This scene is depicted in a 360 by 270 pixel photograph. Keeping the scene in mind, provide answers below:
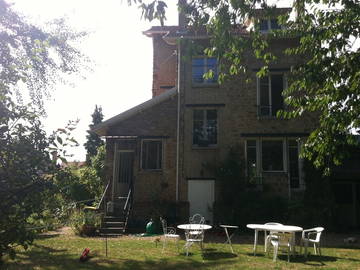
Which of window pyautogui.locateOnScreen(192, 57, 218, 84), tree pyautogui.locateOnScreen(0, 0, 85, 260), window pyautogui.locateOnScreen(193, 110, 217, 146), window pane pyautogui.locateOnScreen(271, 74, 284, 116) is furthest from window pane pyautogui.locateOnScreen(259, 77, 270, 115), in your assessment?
tree pyautogui.locateOnScreen(0, 0, 85, 260)

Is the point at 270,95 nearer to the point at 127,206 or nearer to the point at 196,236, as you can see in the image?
the point at 127,206

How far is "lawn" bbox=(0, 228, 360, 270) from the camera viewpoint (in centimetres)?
879

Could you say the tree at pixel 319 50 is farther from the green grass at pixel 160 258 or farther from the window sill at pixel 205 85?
the window sill at pixel 205 85

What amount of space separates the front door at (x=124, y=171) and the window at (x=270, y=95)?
7.51 m

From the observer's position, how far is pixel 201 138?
1812 centimetres

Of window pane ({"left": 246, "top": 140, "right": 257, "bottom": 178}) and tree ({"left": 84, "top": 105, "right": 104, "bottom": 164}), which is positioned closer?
window pane ({"left": 246, "top": 140, "right": 257, "bottom": 178})

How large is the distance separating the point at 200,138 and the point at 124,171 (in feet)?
15.4

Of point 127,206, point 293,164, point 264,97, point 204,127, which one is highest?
point 264,97

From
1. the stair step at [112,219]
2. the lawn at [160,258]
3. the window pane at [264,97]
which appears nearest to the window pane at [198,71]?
the window pane at [264,97]

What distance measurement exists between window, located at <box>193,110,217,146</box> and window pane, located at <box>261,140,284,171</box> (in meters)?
2.62

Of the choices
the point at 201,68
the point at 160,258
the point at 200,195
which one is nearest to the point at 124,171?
the point at 200,195

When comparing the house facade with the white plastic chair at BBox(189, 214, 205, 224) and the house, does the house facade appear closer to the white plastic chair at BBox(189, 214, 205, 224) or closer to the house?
the house

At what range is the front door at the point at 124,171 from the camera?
18.8m

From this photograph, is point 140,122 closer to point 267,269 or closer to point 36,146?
point 267,269
